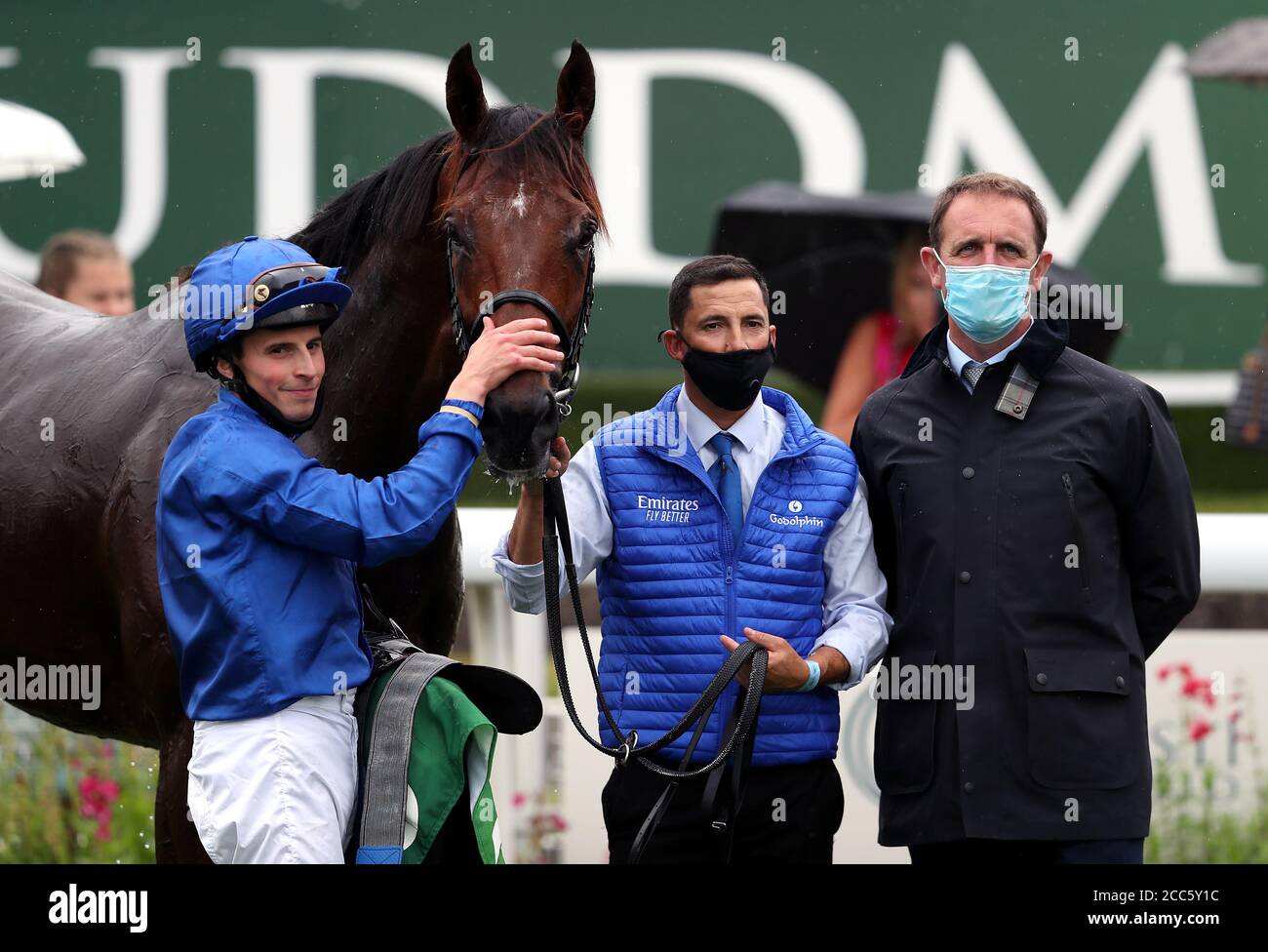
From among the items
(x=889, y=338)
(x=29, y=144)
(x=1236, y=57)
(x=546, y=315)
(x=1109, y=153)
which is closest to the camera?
(x=546, y=315)

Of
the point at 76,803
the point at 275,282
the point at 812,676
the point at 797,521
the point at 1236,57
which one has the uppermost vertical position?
the point at 1236,57

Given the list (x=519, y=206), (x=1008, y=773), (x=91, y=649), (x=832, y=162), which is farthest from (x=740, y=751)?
(x=832, y=162)

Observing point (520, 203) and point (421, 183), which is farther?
point (421, 183)

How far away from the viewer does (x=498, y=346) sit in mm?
2631

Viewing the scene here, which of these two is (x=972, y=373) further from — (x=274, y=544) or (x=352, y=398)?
(x=274, y=544)

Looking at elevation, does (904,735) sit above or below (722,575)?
below

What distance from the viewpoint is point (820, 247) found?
8031 mm

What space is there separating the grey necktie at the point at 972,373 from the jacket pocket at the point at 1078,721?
518 mm

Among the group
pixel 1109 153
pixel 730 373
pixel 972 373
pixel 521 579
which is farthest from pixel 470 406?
pixel 1109 153

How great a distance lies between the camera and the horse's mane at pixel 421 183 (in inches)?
116

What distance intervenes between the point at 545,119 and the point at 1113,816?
1.63 m

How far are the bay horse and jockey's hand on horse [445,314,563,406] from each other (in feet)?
0.12

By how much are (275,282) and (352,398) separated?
0.55 m
